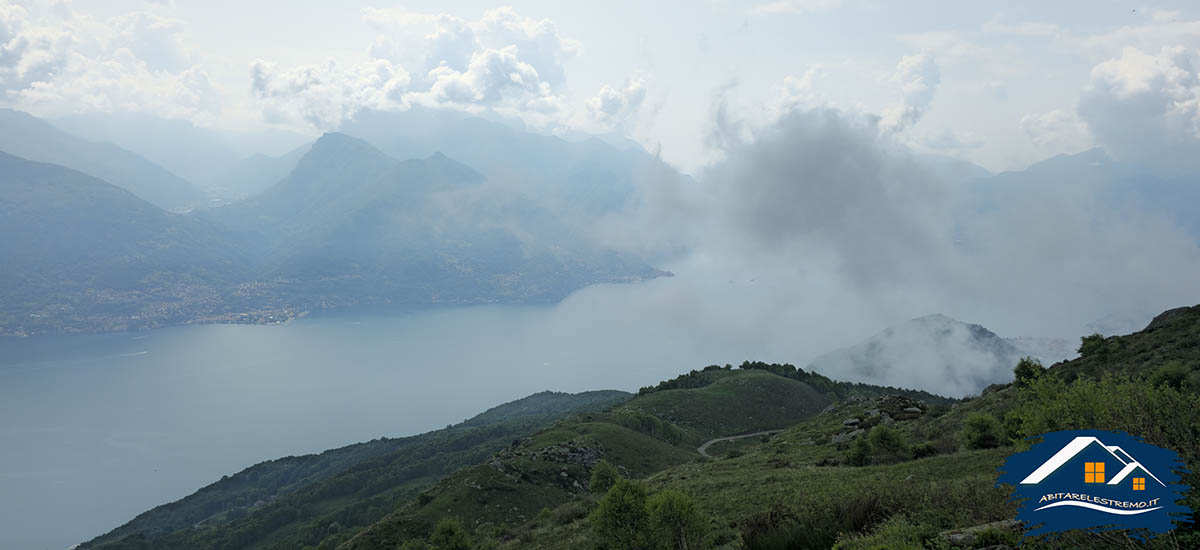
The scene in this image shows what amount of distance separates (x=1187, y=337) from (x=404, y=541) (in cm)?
4819

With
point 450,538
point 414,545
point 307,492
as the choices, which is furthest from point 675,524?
point 307,492

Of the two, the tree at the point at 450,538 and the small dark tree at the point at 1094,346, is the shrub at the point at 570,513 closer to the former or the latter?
the tree at the point at 450,538

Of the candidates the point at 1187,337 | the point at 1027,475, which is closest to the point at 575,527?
the point at 1027,475

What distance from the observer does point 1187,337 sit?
31.2 meters

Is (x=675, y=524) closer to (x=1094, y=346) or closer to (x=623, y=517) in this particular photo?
(x=623, y=517)

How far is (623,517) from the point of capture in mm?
19844

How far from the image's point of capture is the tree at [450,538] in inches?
1163

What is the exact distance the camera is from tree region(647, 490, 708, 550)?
675 inches

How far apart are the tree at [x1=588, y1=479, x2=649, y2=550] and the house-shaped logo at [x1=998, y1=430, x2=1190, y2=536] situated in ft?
43.2

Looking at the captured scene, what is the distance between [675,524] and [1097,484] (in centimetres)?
1178

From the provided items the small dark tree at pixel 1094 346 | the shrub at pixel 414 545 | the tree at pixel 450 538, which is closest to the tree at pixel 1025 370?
the small dark tree at pixel 1094 346

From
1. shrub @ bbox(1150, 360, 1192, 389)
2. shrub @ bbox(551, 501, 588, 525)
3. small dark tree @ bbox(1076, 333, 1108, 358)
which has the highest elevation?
small dark tree @ bbox(1076, 333, 1108, 358)

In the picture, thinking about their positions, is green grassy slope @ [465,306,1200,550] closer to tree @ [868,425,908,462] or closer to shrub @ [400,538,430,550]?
tree @ [868,425,908,462]

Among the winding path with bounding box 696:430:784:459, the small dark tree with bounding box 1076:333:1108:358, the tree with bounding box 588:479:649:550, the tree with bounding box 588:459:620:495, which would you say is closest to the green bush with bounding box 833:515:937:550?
the tree with bounding box 588:479:649:550
